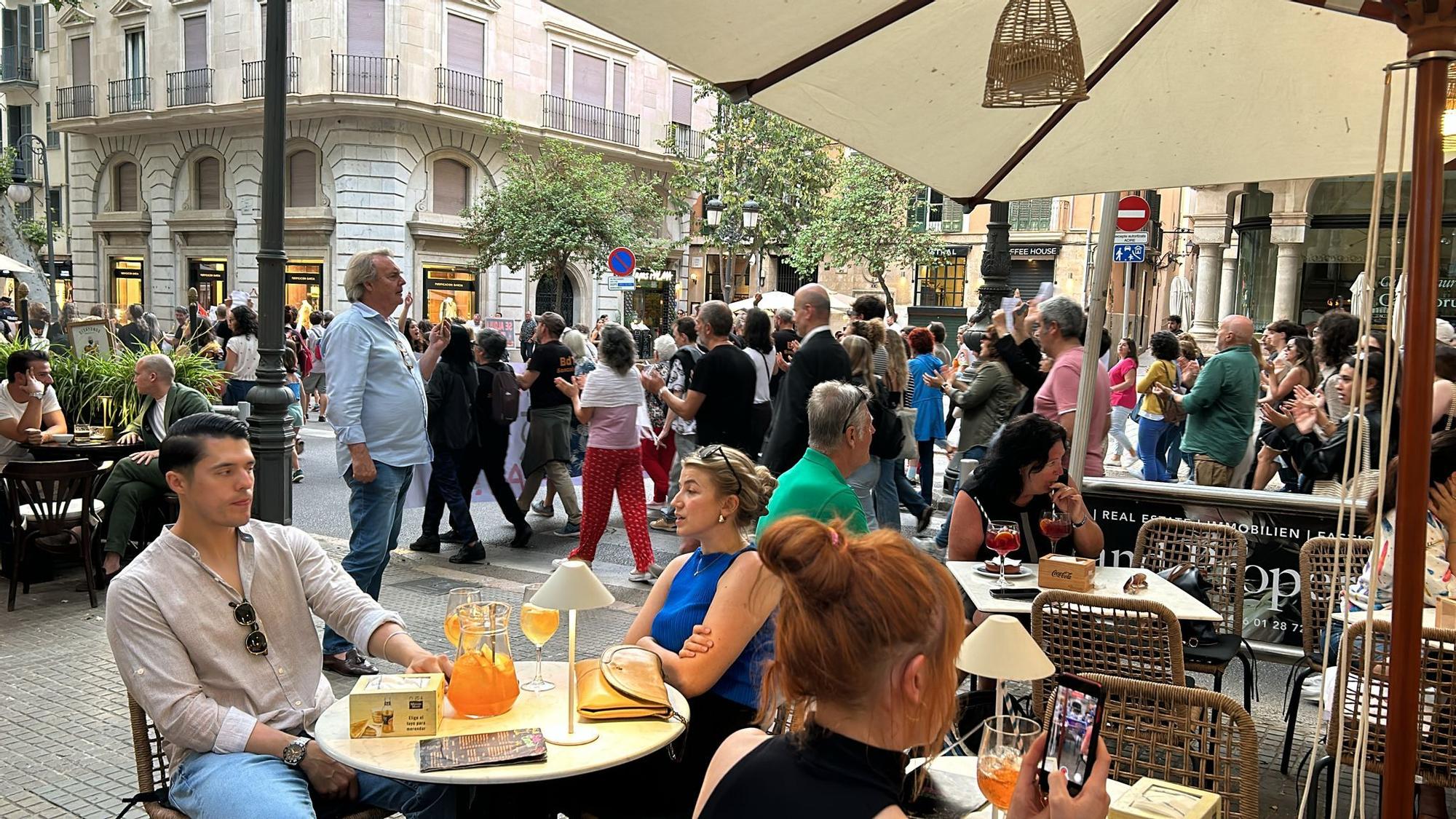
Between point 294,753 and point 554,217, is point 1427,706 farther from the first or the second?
point 554,217

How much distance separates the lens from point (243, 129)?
31.7 m

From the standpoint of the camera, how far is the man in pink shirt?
21.4ft

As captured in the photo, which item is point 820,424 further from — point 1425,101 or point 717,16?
point 1425,101

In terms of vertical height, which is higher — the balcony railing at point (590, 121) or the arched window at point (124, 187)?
the balcony railing at point (590, 121)

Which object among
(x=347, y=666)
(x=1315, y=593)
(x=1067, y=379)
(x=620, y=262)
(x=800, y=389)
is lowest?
(x=347, y=666)

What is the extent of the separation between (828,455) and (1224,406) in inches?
200

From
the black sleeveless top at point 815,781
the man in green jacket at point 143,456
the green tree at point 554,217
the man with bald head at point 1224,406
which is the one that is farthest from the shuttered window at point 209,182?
the black sleeveless top at point 815,781

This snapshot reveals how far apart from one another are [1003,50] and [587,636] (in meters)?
4.41

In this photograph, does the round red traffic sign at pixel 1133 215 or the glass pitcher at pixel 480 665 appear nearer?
the glass pitcher at pixel 480 665

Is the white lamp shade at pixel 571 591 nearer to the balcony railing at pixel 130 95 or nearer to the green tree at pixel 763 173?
the green tree at pixel 763 173

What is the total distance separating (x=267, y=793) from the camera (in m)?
2.71

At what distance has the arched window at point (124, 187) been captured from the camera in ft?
116

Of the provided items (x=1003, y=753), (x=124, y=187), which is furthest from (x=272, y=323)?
(x=124, y=187)

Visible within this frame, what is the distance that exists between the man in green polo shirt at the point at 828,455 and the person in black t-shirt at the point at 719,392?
329 cm
